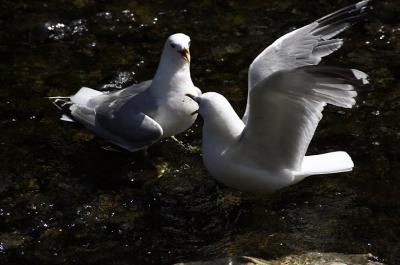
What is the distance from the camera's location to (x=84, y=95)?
6609 mm

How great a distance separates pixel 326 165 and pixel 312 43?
2.76ft

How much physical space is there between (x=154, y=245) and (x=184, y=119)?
1.18m

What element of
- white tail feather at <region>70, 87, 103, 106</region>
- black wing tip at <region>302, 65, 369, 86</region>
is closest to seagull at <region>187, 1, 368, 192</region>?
black wing tip at <region>302, 65, 369, 86</region>

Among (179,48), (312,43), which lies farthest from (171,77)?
(312,43)

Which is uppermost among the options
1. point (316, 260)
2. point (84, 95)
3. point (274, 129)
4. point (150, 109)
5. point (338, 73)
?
point (338, 73)

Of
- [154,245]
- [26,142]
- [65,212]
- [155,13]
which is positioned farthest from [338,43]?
[155,13]

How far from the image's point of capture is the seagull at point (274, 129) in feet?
15.9

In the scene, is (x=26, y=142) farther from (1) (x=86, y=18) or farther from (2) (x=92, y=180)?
(1) (x=86, y=18)

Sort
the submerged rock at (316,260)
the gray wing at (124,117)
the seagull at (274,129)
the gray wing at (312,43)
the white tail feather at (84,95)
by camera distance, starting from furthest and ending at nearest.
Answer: the white tail feather at (84,95)
the gray wing at (124,117)
the gray wing at (312,43)
the seagull at (274,129)
the submerged rock at (316,260)

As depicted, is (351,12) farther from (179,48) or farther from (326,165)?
(179,48)

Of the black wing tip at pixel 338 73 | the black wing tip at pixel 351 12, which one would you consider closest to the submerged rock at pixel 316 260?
the black wing tip at pixel 338 73

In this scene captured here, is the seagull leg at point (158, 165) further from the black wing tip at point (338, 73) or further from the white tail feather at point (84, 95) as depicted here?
the black wing tip at point (338, 73)

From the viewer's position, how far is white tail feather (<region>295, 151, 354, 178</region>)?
522 cm

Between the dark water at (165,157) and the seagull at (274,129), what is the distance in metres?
0.35
